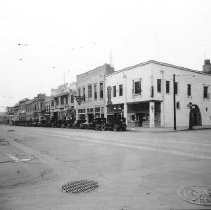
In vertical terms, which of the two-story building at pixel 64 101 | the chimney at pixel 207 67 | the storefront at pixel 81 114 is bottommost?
the storefront at pixel 81 114

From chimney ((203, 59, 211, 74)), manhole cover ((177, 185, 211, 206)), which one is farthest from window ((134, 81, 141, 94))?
manhole cover ((177, 185, 211, 206))

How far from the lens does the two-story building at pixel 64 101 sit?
54.4 m

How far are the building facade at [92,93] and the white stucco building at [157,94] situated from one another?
5.52 ft

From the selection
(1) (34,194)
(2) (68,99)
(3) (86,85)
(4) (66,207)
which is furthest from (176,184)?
(2) (68,99)

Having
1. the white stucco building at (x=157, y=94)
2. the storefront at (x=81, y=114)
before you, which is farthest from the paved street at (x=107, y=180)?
the storefront at (x=81, y=114)

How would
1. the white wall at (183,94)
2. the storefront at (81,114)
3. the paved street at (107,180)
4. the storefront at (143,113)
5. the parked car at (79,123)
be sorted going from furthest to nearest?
the storefront at (81,114) → the parked car at (79,123) → the white wall at (183,94) → the storefront at (143,113) → the paved street at (107,180)

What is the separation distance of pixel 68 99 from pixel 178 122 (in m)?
27.4

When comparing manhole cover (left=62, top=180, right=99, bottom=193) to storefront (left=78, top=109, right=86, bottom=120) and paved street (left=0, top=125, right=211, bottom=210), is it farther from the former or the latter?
storefront (left=78, top=109, right=86, bottom=120)

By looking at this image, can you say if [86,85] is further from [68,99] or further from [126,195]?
[126,195]

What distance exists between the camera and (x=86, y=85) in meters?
46.7

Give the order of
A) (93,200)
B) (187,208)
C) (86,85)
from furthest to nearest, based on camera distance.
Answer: (86,85), (93,200), (187,208)

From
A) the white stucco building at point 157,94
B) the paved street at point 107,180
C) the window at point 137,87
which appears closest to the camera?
the paved street at point 107,180

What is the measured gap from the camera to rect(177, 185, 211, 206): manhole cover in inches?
178

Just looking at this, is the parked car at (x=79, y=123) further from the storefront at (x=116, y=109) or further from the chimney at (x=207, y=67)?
the chimney at (x=207, y=67)
